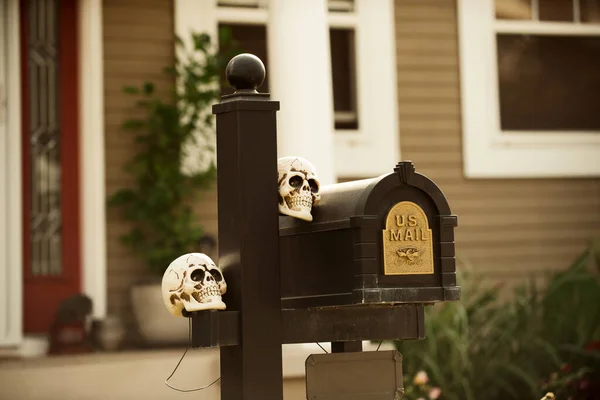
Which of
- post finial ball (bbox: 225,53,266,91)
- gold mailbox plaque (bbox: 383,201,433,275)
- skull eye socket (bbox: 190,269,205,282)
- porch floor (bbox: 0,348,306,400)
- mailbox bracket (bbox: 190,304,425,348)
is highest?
post finial ball (bbox: 225,53,266,91)

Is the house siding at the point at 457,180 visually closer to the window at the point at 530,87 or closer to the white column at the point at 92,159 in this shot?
the window at the point at 530,87

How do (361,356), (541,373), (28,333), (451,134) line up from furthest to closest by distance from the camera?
(451,134), (28,333), (541,373), (361,356)

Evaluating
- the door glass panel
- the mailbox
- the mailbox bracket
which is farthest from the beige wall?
the mailbox

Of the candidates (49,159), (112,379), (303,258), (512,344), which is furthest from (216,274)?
(49,159)

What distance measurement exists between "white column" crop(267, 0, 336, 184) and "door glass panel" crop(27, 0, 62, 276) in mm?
1903

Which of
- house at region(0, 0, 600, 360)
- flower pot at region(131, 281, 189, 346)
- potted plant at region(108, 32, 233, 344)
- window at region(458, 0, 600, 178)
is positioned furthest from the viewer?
window at region(458, 0, 600, 178)

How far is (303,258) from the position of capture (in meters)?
2.51

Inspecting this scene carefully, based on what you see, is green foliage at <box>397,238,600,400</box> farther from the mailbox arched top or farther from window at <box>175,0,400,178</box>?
the mailbox arched top

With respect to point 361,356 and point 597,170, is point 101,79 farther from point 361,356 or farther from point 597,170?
point 361,356

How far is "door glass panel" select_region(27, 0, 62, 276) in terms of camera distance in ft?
23.1

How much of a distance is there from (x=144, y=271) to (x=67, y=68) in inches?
56.5

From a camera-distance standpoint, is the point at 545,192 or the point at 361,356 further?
the point at 545,192

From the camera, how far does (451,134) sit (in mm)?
7859

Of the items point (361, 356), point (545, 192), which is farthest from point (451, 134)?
point (361, 356)
